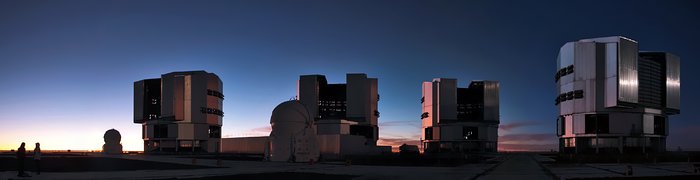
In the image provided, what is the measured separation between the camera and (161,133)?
337ft

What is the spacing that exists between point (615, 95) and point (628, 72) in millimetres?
4053

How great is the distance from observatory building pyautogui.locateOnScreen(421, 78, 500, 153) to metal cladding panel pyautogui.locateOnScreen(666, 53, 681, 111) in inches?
1426

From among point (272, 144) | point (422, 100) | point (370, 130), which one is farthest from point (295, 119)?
point (422, 100)

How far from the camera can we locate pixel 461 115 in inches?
4921

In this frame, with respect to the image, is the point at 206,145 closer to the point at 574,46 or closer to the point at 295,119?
the point at 295,119

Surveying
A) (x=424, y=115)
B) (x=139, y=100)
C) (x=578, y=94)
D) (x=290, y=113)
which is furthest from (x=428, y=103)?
(x=290, y=113)

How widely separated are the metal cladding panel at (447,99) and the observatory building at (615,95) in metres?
27.3

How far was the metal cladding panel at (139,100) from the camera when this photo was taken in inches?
4136

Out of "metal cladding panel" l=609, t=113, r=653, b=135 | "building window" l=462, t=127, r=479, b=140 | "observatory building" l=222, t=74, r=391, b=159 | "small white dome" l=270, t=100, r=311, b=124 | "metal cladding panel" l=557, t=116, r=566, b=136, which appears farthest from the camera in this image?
"building window" l=462, t=127, r=479, b=140

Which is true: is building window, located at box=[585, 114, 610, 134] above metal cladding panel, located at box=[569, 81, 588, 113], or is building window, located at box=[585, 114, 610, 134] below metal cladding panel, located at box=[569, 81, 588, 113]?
below

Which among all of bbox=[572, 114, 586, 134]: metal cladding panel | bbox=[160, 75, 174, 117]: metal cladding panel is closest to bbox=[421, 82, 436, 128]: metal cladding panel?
bbox=[572, 114, 586, 134]: metal cladding panel

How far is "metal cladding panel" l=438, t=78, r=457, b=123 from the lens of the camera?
118 m

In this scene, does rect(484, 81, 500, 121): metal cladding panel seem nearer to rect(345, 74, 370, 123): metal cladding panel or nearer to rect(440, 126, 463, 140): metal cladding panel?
rect(440, 126, 463, 140): metal cladding panel

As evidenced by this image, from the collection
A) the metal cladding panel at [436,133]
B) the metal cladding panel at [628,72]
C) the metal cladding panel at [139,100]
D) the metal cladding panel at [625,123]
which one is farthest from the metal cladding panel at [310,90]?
the metal cladding panel at [628,72]
